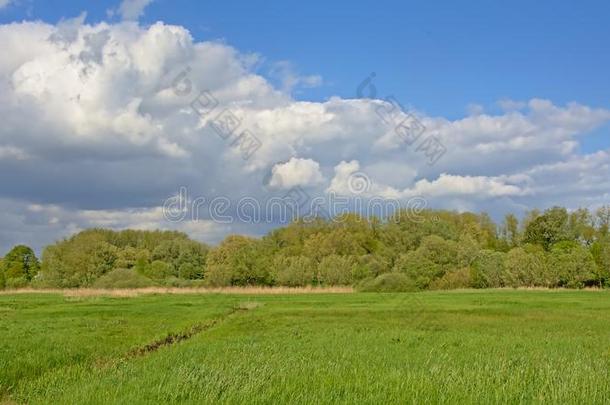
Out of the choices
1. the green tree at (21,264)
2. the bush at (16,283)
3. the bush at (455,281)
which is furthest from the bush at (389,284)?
the green tree at (21,264)


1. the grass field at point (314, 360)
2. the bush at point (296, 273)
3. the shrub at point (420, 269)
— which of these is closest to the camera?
the grass field at point (314, 360)

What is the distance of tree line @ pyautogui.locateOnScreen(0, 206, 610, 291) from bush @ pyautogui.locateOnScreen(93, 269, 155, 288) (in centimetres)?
17

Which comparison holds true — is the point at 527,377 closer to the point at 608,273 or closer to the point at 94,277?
the point at 608,273

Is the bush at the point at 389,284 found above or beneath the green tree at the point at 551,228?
beneath

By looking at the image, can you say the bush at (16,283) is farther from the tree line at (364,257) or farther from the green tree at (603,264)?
the green tree at (603,264)

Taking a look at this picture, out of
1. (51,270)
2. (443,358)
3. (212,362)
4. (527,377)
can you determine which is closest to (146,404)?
(212,362)

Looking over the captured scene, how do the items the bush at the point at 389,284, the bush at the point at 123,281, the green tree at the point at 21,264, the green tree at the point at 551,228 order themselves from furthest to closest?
the green tree at the point at 21,264 < the green tree at the point at 551,228 < the bush at the point at 123,281 < the bush at the point at 389,284

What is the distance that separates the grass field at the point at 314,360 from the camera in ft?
42.8

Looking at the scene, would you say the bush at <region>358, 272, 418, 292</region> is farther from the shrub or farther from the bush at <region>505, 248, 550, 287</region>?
the bush at <region>505, 248, 550, 287</region>

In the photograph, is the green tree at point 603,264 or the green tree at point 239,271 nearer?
the green tree at point 603,264

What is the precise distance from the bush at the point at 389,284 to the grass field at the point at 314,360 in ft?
149

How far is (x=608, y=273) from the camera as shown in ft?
318

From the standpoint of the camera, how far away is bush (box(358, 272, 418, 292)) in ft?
283

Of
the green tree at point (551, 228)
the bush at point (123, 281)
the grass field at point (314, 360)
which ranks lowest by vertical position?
the grass field at point (314, 360)
